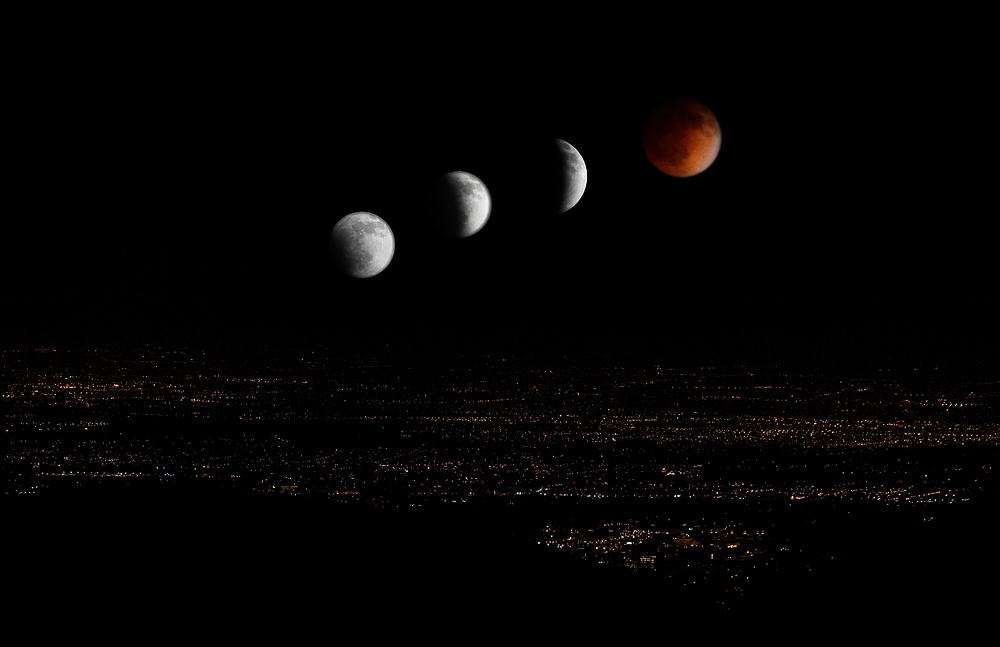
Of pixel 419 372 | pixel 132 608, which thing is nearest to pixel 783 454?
pixel 132 608

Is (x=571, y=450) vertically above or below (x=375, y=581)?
above

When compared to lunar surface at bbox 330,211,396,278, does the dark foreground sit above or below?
below

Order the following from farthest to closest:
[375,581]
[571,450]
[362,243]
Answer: [362,243]
[571,450]
[375,581]

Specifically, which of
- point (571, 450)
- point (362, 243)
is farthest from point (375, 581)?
point (362, 243)

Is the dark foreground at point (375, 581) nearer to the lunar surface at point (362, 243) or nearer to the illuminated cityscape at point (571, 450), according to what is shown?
the illuminated cityscape at point (571, 450)

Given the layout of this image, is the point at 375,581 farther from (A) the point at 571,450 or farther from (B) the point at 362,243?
(B) the point at 362,243

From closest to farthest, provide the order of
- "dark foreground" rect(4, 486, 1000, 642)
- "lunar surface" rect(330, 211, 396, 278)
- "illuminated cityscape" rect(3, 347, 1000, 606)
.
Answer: "dark foreground" rect(4, 486, 1000, 642)
"illuminated cityscape" rect(3, 347, 1000, 606)
"lunar surface" rect(330, 211, 396, 278)

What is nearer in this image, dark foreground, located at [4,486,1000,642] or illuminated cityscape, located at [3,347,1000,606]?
dark foreground, located at [4,486,1000,642]

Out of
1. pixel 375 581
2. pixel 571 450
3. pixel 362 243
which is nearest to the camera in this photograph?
pixel 375 581

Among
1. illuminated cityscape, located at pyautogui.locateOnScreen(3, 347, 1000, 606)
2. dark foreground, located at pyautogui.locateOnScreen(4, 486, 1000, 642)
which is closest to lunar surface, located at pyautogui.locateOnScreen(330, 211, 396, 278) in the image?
illuminated cityscape, located at pyautogui.locateOnScreen(3, 347, 1000, 606)

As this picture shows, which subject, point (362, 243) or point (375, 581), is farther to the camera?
point (362, 243)

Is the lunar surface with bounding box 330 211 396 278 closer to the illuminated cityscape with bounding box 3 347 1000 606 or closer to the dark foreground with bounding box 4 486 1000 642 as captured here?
the illuminated cityscape with bounding box 3 347 1000 606
